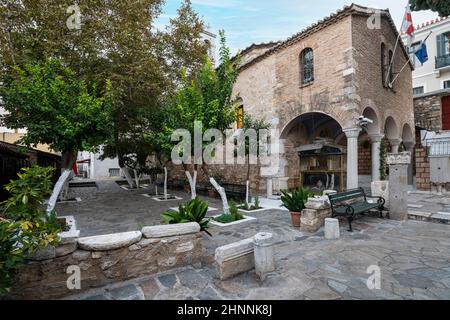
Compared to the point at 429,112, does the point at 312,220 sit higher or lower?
lower

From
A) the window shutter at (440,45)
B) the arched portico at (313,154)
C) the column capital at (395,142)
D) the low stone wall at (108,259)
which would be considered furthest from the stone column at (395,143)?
the low stone wall at (108,259)

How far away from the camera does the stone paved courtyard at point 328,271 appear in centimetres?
305

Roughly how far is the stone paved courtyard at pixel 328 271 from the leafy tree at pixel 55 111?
2.62 metres

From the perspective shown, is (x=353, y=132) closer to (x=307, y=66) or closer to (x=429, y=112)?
(x=307, y=66)

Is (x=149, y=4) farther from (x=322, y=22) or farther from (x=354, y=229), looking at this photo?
(x=354, y=229)

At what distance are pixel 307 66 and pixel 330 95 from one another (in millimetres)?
2023

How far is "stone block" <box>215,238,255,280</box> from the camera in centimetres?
343

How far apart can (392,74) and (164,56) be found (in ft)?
36.6

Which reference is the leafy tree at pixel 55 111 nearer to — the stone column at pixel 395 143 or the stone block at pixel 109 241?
the stone block at pixel 109 241

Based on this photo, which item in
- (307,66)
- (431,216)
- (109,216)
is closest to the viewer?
(431,216)

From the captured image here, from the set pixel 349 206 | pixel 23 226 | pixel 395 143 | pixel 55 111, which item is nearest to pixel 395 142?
pixel 395 143

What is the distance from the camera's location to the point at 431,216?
654 cm

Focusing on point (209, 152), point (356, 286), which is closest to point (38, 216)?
point (356, 286)

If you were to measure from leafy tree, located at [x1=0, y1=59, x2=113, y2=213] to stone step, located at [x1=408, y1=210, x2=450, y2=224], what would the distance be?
29.3 feet
